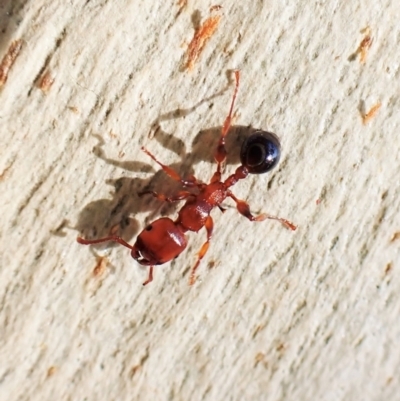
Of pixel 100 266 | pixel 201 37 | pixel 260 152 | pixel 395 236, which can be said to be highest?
pixel 201 37

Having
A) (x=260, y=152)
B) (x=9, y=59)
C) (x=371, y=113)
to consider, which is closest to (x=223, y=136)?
(x=260, y=152)

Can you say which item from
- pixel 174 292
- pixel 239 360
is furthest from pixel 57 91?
pixel 239 360

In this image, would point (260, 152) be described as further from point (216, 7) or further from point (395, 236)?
point (395, 236)

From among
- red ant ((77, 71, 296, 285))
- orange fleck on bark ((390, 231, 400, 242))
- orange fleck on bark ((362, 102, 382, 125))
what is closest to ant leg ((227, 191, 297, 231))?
red ant ((77, 71, 296, 285))

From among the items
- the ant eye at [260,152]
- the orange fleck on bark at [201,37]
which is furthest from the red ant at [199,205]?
the orange fleck on bark at [201,37]

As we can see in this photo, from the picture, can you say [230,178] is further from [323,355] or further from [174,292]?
[323,355]

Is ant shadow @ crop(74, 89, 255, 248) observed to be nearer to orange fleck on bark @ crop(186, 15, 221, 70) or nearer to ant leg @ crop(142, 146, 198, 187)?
ant leg @ crop(142, 146, 198, 187)
